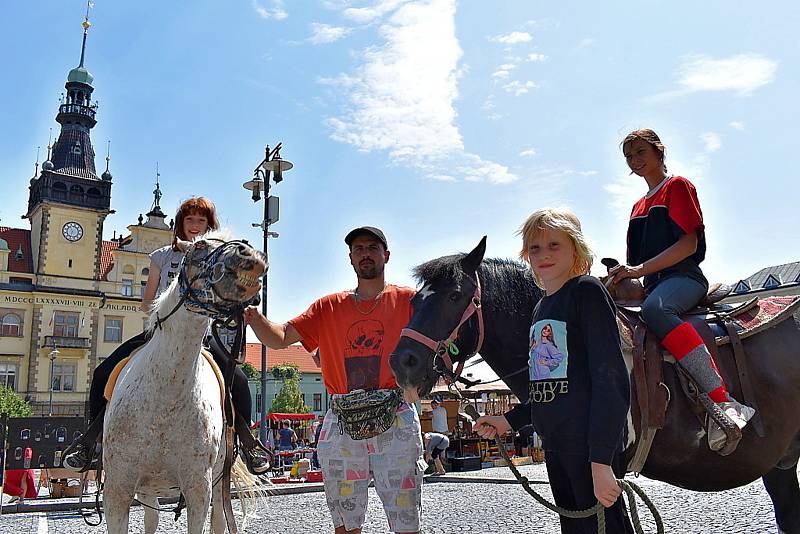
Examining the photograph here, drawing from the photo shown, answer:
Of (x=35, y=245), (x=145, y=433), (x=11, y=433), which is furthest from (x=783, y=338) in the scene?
(x=35, y=245)

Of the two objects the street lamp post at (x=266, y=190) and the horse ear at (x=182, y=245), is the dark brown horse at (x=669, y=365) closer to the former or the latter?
the horse ear at (x=182, y=245)

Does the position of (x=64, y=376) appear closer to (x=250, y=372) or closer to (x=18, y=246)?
(x=18, y=246)

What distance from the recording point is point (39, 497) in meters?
13.7

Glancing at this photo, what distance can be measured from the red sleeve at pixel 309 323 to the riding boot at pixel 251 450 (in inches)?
66.5

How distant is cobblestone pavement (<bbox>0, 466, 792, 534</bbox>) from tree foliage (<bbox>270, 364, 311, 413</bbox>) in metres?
46.0

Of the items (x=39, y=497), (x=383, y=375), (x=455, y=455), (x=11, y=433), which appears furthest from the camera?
(x=455, y=455)

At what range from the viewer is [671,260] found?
12.0ft

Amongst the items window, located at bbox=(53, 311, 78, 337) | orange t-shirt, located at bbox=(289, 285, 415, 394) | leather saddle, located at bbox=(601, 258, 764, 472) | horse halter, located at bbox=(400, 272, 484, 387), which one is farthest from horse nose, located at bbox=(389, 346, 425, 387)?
window, located at bbox=(53, 311, 78, 337)

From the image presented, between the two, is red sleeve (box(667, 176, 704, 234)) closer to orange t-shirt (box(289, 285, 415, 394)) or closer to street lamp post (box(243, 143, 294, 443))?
orange t-shirt (box(289, 285, 415, 394))

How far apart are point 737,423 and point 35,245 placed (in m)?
55.6

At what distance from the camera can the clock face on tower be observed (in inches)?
1944

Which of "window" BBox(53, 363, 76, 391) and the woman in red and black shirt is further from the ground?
"window" BBox(53, 363, 76, 391)

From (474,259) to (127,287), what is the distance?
51151mm

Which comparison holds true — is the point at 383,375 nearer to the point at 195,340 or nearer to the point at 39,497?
the point at 195,340
